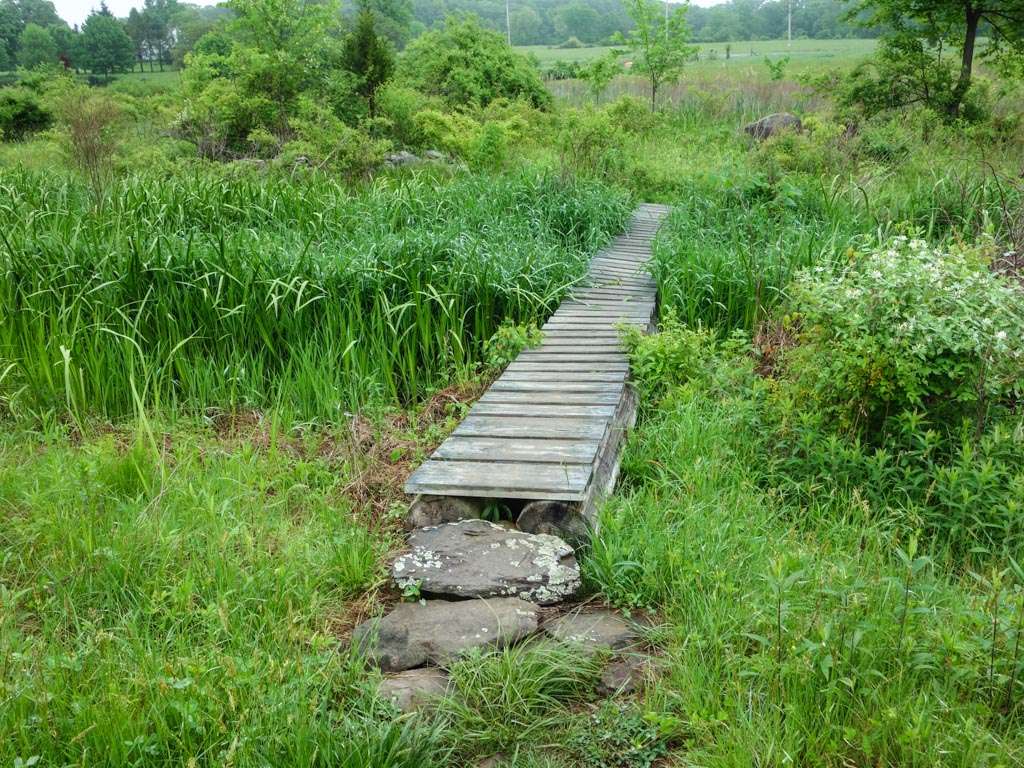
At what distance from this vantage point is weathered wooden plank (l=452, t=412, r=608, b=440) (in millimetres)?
3859

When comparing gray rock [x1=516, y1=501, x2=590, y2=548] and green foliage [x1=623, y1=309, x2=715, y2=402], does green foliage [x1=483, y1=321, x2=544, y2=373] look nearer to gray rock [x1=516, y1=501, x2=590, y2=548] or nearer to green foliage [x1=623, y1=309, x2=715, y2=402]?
green foliage [x1=623, y1=309, x2=715, y2=402]

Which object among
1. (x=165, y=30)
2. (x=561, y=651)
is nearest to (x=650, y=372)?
(x=561, y=651)

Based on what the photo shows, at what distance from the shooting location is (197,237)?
6.18 m

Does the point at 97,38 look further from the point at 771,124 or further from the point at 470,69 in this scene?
the point at 771,124

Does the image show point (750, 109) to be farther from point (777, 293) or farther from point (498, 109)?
point (777, 293)

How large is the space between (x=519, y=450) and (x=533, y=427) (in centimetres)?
A: 29

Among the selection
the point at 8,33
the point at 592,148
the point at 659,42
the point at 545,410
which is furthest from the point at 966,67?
the point at 8,33

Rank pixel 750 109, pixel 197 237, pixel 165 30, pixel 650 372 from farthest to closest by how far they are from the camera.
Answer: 1. pixel 165 30
2. pixel 750 109
3. pixel 197 237
4. pixel 650 372

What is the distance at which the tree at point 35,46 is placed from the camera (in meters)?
40.3

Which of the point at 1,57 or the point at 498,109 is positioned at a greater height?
the point at 1,57

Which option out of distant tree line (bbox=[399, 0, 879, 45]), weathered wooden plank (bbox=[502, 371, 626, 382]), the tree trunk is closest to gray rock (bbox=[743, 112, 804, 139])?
the tree trunk

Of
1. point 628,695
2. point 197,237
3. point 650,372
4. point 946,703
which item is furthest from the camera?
point 197,237

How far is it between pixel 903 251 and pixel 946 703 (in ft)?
9.08

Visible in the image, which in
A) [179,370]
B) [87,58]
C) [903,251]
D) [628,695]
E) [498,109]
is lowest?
[628,695]
